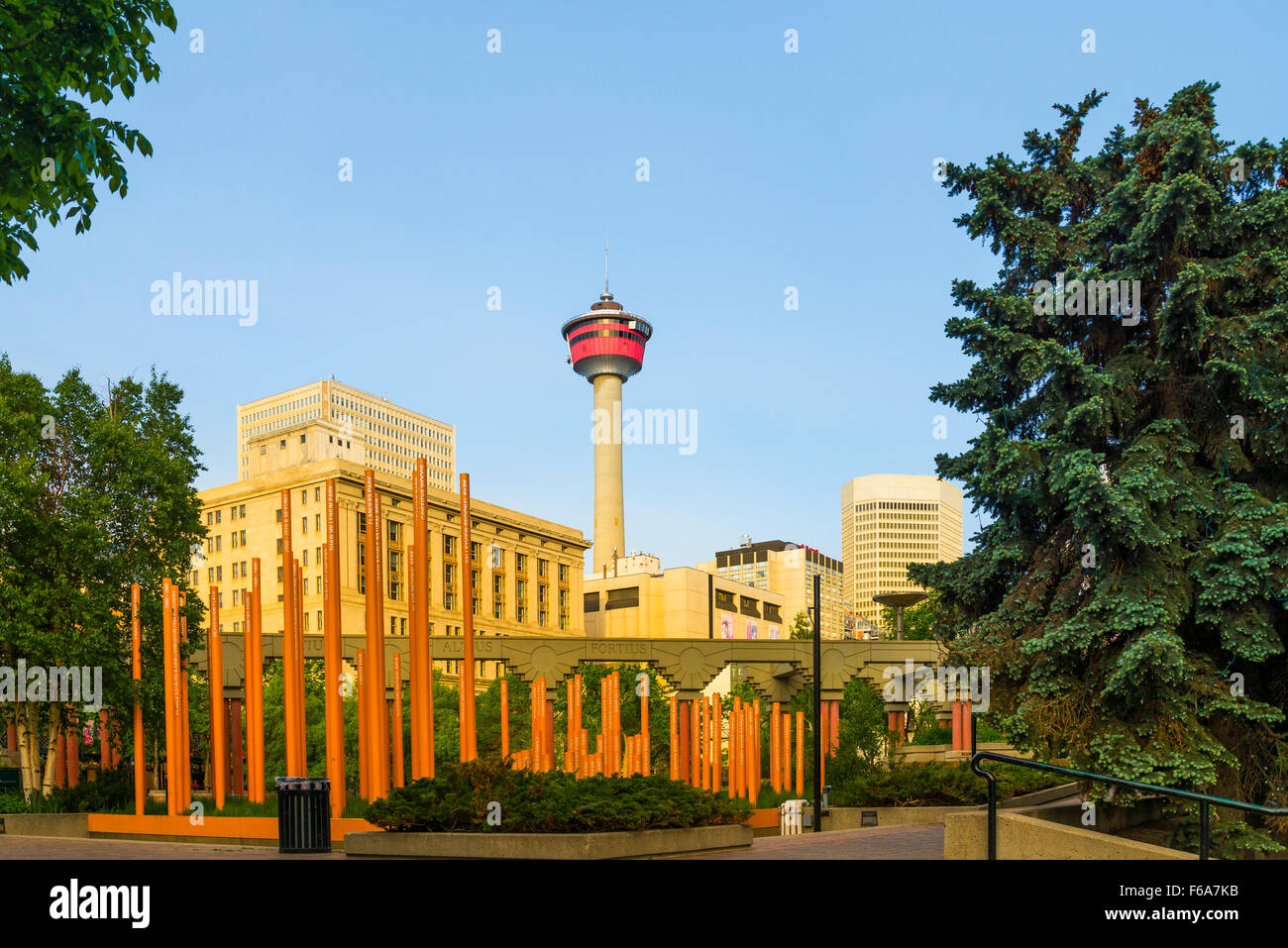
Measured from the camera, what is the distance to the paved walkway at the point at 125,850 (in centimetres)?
1850

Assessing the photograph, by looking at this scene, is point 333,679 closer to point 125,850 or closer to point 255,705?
point 125,850

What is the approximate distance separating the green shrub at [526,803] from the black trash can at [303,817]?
1.86 meters

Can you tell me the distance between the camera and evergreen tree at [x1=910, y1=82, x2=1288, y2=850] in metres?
16.8

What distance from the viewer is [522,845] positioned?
15.9 m

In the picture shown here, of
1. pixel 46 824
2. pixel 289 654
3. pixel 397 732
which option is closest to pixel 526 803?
pixel 289 654

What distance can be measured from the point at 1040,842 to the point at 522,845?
263 inches

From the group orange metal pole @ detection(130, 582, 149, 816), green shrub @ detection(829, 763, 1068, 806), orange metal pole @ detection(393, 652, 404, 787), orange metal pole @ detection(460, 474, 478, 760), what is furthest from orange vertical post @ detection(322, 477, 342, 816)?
green shrub @ detection(829, 763, 1068, 806)

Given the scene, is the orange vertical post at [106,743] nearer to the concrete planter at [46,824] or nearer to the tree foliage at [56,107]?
the concrete planter at [46,824]

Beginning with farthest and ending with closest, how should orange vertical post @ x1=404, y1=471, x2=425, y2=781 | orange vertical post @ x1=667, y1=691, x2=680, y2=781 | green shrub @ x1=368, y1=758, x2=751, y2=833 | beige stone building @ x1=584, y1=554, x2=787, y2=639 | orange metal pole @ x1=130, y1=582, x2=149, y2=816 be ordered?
beige stone building @ x1=584, y1=554, x2=787, y2=639 < orange vertical post @ x1=667, y1=691, x2=680, y2=781 < orange metal pole @ x1=130, y1=582, x2=149, y2=816 < orange vertical post @ x1=404, y1=471, x2=425, y2=781 < green shrub @ x1=368, y1=758, x2=751, y2=833

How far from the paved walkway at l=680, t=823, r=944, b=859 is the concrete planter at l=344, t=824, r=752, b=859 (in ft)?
2.88

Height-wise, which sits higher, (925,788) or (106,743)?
(925,788)

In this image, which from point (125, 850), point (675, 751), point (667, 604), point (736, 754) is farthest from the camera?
point (667, 604)

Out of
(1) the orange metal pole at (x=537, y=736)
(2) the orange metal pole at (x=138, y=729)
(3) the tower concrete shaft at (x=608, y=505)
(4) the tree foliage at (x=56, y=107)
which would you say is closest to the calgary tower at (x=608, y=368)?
(3) the tower concrete shaft at (x=608, y=505)

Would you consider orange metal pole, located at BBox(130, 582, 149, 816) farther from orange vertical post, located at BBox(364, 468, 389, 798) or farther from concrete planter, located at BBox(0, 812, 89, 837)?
orange vertical post, located at BBox(364, 468, 389, 798)
